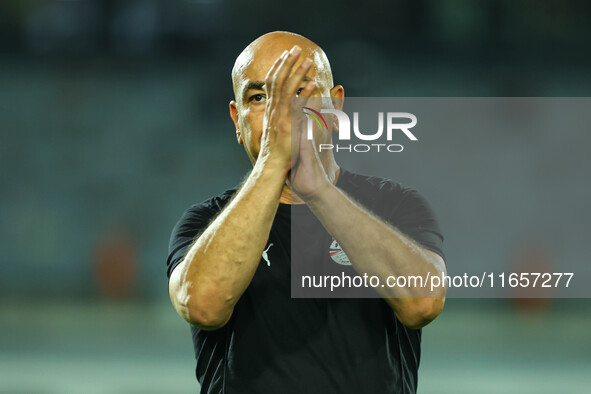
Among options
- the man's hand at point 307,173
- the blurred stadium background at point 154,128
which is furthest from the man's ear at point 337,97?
the blurred stadium background at point 154,128

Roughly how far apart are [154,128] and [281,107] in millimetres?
3754

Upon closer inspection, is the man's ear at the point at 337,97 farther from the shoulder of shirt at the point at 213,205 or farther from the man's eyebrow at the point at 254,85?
the shoulder of shirt at the point at 213,205

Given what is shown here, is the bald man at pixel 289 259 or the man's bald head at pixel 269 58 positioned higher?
the man's bald head at pixel 269 58

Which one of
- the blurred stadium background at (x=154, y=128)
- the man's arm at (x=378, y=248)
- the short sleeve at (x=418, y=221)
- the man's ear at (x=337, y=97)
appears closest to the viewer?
the man's arm at (x=378, y=248)

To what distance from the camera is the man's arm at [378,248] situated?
3.12 ft

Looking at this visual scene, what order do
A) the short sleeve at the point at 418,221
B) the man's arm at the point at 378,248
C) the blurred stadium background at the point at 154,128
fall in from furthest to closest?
Answer: the blurred stadium background at the point at 154,128
the short sleeve at the point at 418,221
the man's arm at the point at 378,248

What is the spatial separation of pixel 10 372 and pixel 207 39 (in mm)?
2469

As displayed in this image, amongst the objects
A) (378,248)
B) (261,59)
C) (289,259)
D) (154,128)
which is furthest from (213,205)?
(154,128)

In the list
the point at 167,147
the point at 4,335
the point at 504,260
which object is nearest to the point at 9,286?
the point at 4,335

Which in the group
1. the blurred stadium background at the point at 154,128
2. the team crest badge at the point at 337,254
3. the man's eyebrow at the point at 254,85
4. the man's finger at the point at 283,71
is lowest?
the team crest badge at the point at 337,254

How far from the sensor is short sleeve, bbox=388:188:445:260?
108 centimetres

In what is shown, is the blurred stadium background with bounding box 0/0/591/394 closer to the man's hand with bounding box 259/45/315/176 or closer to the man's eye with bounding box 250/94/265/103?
the man's eye with bounding box 250/94/265/103

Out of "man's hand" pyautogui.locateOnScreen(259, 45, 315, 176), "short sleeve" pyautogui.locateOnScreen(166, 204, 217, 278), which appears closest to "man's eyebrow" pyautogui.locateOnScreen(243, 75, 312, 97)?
"man's hand" pyautogui.locateOnScreen(259, 45, 315, 176)

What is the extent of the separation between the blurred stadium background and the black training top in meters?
2.49
